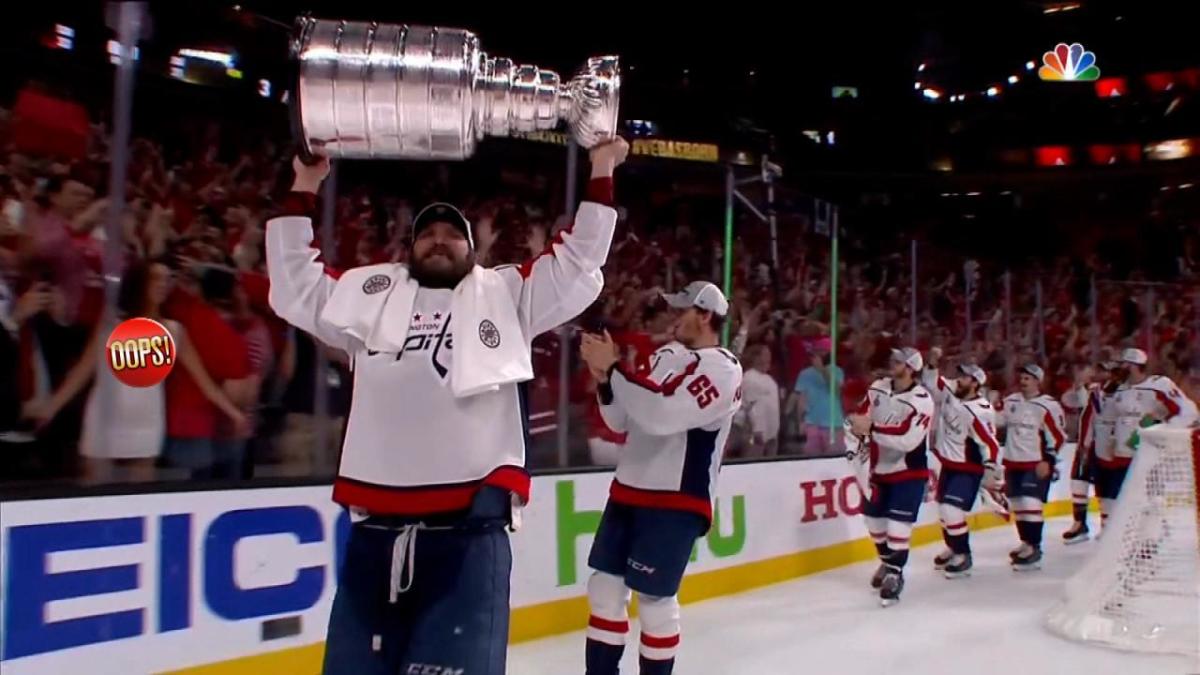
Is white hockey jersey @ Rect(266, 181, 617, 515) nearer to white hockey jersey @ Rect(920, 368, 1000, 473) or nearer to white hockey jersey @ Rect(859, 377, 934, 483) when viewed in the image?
white hockey jersey @ Rect(859, 377, 934, 483)

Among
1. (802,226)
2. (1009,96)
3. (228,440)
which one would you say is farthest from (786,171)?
(228,440)

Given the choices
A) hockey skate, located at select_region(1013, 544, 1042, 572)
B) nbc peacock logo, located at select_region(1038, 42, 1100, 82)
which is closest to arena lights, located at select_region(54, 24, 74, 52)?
hockey skate, located at select_region(1013, 544, 1042, 572)

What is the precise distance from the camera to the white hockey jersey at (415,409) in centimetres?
191

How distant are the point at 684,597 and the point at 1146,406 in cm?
394

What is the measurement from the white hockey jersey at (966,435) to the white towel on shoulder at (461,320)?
5214mm

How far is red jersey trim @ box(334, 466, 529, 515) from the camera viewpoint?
74.7 inches

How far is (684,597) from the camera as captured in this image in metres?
5.27

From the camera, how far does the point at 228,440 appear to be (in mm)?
3537

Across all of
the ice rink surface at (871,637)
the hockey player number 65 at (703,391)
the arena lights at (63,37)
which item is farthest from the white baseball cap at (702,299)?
the arena lights at (63,37)

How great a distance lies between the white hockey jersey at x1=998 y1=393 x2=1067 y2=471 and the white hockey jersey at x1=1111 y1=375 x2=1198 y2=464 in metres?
0.42

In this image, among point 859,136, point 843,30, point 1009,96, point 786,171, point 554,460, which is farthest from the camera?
point 1009,96

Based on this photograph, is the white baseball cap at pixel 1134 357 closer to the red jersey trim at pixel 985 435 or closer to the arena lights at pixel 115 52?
the red jersey trim at pixel 985 435

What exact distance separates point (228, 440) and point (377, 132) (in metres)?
1.94

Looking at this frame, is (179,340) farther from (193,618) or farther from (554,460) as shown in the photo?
(554,460)
